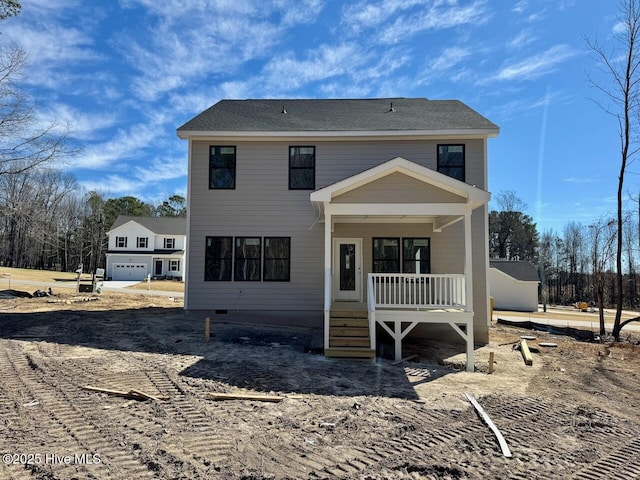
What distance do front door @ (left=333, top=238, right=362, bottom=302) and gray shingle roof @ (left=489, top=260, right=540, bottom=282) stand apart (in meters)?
19.6

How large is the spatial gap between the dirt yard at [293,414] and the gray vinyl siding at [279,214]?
2.48 m

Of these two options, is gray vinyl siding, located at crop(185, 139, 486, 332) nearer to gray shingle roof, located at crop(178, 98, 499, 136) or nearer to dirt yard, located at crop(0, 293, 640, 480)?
gray shingle roof, located at crop(178, 98, 499, 136)

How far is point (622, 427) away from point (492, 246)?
4179 centimetres

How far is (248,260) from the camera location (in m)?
12.1

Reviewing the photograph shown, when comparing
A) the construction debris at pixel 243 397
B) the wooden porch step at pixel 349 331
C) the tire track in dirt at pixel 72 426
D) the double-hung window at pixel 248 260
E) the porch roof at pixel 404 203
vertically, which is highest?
the porch roof at pixel 404 203

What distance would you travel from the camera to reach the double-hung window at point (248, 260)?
476 inches

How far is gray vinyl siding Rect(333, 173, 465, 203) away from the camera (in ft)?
28.3

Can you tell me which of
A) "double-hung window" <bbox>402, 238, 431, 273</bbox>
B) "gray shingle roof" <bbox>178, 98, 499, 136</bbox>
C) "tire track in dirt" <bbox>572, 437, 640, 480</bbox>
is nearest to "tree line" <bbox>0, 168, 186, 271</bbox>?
"gray shingle roof" <bbox>178, 98, 499, 136</bbox>

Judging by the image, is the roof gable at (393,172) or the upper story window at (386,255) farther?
the upper story window at (386,255)

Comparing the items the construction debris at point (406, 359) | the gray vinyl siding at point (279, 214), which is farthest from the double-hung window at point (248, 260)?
the construction debris at point (406, 359)

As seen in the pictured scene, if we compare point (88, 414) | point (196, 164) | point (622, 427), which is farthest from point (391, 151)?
point (88, 414)

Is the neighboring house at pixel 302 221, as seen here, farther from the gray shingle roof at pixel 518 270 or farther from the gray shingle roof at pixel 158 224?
the gray shingle roof at pixel 158 224

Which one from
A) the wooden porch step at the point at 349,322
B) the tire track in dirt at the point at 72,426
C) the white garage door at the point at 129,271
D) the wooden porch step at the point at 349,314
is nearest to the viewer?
the tire track in dirt at the point at 72,426

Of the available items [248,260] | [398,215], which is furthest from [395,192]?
[248,260]
